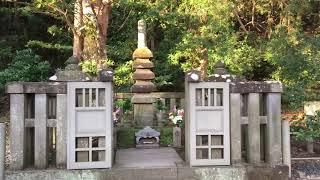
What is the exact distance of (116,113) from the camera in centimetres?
1023

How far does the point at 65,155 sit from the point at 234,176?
8.07 feet

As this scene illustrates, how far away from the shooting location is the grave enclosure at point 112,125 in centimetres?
585

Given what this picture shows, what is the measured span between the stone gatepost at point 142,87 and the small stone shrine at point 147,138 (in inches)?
57.3

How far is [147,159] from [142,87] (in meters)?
4.69

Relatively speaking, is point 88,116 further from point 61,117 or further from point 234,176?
point 234,176

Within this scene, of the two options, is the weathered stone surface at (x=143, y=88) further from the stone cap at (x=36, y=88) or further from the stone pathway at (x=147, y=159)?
the stone cap at (x=36, y=88)

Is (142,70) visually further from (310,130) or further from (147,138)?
(310,130)

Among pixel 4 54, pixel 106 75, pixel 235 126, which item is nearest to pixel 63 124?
pixel 106 75

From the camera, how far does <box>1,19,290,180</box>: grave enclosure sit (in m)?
5.85

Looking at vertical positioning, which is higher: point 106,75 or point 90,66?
point 90,66

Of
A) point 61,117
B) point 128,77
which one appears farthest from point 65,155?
point 128,77

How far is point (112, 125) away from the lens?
20.0ft

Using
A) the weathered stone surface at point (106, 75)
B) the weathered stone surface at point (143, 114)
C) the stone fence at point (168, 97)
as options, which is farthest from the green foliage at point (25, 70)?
the weathered stone surface at point (106, 75)

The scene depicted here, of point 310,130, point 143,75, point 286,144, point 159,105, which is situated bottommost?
point 286,144
